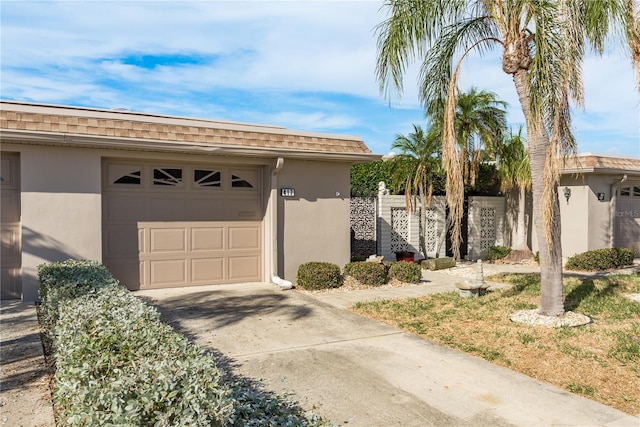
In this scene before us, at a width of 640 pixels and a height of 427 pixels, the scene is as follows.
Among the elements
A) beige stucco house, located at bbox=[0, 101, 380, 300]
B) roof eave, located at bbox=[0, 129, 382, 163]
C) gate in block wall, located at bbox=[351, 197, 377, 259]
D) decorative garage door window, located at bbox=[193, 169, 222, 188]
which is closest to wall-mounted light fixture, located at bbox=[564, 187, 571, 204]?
gate in block wall, located at bbox=[351, 197, 377, 259]

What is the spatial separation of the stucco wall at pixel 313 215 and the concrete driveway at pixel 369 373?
104 inches

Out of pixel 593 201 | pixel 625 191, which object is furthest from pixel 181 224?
pixel 625 191

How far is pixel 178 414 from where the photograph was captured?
224 cm

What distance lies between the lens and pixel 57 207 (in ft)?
27.7

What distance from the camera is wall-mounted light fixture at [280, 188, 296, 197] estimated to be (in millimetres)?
10344

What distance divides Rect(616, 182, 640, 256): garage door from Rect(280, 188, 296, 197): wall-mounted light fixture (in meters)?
12.0

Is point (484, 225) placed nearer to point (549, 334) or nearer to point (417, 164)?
point (417, 164)

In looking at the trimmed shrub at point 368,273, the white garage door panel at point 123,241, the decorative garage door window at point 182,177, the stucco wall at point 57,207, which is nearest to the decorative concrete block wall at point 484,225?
the trimmed shrub at point 368,273

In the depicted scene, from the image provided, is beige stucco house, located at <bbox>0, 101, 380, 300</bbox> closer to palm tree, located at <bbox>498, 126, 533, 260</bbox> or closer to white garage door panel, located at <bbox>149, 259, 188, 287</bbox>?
white garage door panel, located at <bbox>149, 259, 188, 287</bbox>

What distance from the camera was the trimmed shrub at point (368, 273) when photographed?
10492 mm

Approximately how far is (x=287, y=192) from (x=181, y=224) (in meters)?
2.36

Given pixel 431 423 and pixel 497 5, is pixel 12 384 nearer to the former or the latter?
pixel 431 423

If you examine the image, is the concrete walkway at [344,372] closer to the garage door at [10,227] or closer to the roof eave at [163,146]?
the garage door at [10,227]

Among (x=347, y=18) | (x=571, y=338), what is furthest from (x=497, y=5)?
(x=571, y=338)
